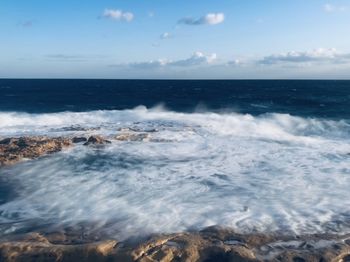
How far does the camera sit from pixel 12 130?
86.8 feet

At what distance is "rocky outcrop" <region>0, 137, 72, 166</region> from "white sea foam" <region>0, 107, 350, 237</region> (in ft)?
2.43

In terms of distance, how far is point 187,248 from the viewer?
877 centimetres

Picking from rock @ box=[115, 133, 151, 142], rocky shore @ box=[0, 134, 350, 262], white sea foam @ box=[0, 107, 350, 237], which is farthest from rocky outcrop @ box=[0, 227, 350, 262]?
rock @ box=[115, 133, 151, 142]

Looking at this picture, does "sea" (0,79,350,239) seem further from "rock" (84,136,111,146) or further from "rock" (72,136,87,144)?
"rock" (72,136,87,144)

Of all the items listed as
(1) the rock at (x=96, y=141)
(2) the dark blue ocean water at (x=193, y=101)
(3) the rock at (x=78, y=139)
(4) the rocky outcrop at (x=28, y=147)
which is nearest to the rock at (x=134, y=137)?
(1) the rock at (x=96, y=141)

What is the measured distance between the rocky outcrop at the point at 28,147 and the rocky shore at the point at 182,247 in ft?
28.8

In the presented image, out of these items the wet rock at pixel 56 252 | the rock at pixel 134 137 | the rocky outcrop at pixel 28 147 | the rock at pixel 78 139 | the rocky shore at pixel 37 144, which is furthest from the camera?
the rock at pixel 134 137

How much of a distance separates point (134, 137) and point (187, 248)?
1410 centimetres

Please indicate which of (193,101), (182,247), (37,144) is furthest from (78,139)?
(193,101)

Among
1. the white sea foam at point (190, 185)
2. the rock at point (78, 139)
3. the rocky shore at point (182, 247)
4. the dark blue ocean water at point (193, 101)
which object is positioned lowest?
the dark blue ocean water at point (193, 101)

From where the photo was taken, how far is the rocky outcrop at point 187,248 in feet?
27.6

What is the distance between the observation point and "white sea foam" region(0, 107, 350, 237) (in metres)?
10.7

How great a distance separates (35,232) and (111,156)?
8601 mm

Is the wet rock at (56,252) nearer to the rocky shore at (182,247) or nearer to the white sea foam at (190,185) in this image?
the rocky shore at (182,247)
